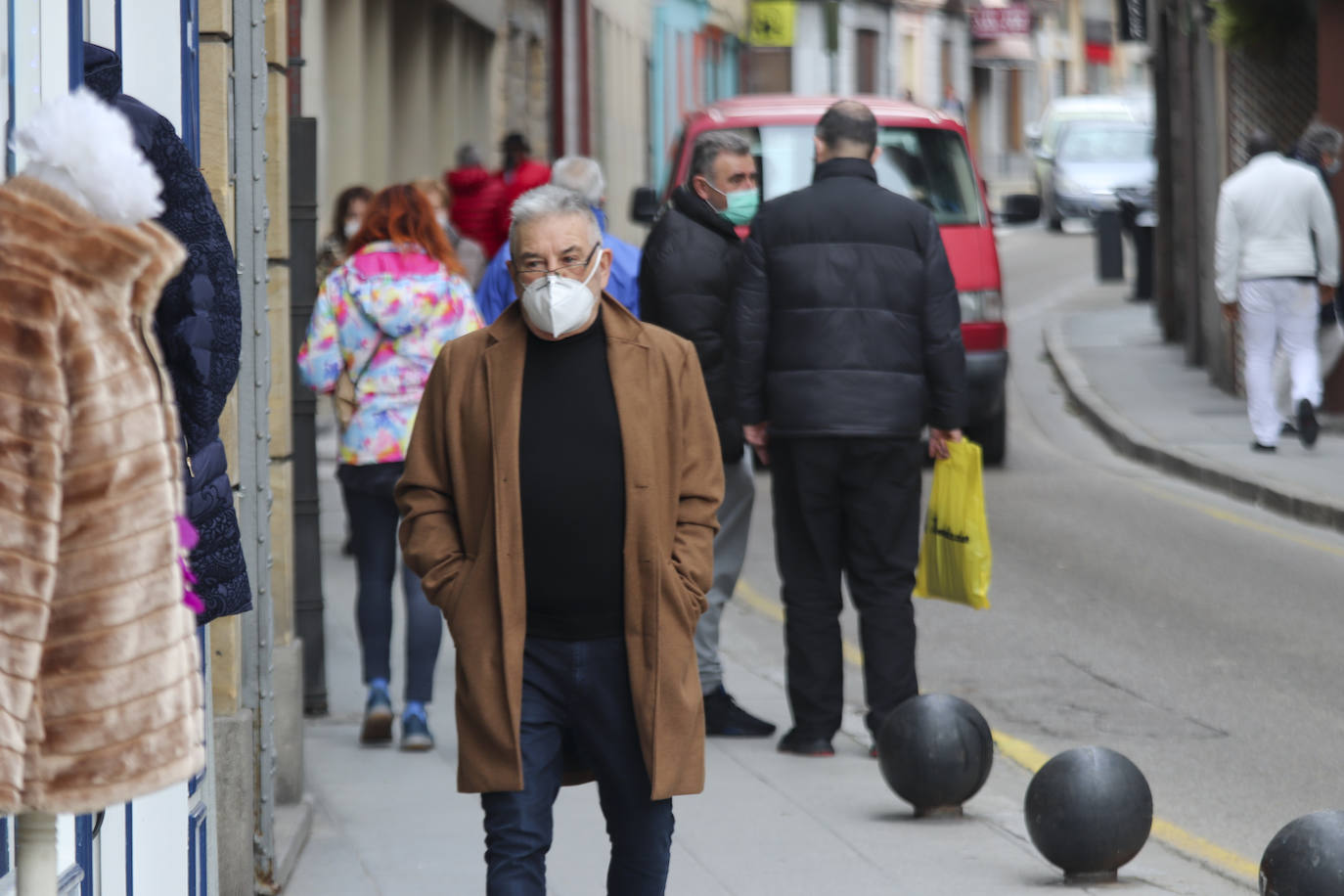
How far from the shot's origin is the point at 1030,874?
5.94 metres

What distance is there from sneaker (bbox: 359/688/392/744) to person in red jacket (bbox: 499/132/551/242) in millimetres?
7527

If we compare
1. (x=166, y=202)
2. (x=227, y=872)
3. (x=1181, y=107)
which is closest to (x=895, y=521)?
(x=227, y=872)

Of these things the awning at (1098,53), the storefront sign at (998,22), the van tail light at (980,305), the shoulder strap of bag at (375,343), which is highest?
the awning at (1098,53)

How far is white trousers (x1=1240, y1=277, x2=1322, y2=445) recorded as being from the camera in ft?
48.9

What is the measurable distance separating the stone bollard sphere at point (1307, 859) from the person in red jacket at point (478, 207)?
11863mm

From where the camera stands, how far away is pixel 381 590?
315 inches

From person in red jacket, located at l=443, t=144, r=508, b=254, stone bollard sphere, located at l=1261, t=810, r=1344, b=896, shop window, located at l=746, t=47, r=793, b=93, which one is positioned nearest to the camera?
stone bollard sphere, located at l=1261, t=810, r=1344, b=896


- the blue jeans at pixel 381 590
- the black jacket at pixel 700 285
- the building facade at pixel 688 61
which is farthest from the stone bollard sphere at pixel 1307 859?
the building facade at pixel 688 61

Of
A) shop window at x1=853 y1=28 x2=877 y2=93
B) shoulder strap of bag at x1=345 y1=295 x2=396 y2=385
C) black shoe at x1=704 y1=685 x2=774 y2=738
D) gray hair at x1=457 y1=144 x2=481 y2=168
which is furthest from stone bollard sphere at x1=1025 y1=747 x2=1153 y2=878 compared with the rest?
shop window at x1=853 y1=28 x2=877 y2=93

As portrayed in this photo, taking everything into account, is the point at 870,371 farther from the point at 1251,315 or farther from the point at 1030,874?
the point at 1251,315

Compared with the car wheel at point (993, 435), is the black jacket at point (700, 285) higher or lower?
higher

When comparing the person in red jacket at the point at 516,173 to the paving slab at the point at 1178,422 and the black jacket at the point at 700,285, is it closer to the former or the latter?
the paving slab at the point at 1178,422

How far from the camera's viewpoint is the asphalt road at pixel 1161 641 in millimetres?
7305

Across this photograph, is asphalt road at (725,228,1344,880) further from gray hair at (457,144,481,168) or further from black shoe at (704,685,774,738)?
gray hair at (457,144,481,168)
